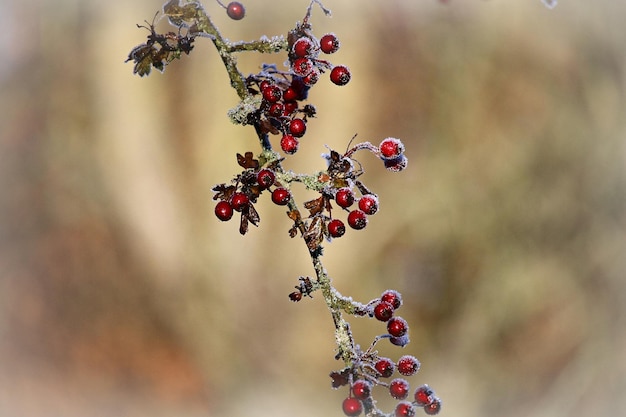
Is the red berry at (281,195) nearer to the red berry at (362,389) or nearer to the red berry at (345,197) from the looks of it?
the red berry at (345,197)

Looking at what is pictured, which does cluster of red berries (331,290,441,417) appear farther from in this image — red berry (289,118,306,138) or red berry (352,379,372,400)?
red berry (289,118,306,138)

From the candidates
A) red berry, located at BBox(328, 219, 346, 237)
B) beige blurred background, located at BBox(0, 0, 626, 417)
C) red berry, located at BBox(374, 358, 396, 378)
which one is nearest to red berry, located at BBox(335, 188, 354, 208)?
red berry, located at BBox(328, 219, 346, 237)

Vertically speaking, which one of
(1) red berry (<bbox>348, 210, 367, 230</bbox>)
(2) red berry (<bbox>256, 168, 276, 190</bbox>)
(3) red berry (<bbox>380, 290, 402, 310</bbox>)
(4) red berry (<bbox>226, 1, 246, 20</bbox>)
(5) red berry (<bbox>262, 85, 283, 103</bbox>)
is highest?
(4) red berry (<bbox>226, 1, 246, 20</bbox>)

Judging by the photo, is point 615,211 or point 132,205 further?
point 615,211

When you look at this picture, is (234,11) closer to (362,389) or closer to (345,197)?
(345,197)

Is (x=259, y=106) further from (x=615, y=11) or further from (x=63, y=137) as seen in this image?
(x=615, y=11)

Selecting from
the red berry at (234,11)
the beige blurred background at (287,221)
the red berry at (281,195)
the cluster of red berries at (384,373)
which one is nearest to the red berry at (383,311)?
the cluster of red berries at (384,373)

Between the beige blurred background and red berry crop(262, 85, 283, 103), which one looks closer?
red berry crop(262, 85, 283, 103)

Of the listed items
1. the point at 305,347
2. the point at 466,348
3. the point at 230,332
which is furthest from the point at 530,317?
the point at 230,332
